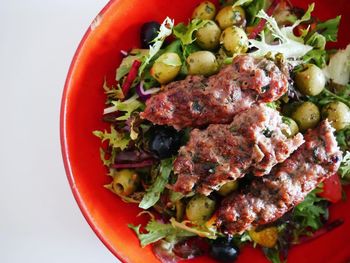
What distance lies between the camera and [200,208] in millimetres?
2229

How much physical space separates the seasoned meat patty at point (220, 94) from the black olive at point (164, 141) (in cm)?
6

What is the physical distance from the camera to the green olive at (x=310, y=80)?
2217mm

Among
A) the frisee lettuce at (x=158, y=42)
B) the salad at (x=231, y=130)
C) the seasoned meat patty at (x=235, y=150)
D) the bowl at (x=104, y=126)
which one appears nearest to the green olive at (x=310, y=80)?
the salad at (x=231, y=130)

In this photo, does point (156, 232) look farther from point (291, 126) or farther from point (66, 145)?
point (291, 126)

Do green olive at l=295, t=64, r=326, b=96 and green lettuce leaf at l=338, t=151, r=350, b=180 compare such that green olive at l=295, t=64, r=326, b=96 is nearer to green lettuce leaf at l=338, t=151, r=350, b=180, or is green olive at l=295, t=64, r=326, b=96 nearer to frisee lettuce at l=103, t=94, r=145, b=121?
green lettuce leaf at l=338, t=151, r=350, b=180

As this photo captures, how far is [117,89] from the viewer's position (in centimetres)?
240

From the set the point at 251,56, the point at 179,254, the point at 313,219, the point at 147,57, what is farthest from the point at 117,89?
the point at 313,219

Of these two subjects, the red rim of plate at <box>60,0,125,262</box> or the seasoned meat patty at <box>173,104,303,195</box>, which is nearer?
the seasoned meat patty at <box>173,104,303,195</box>

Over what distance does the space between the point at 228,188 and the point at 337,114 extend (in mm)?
577

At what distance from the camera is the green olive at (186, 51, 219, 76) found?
2.17 metres

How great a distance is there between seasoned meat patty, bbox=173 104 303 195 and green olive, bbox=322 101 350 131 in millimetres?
262

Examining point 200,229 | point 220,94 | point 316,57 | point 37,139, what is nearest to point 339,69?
point 316,57

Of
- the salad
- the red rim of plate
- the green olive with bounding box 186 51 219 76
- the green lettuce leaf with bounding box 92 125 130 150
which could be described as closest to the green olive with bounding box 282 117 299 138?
the salad

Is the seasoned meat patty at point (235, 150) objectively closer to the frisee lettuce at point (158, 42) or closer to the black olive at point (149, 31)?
the frisee lettuce at point (158, 42)
